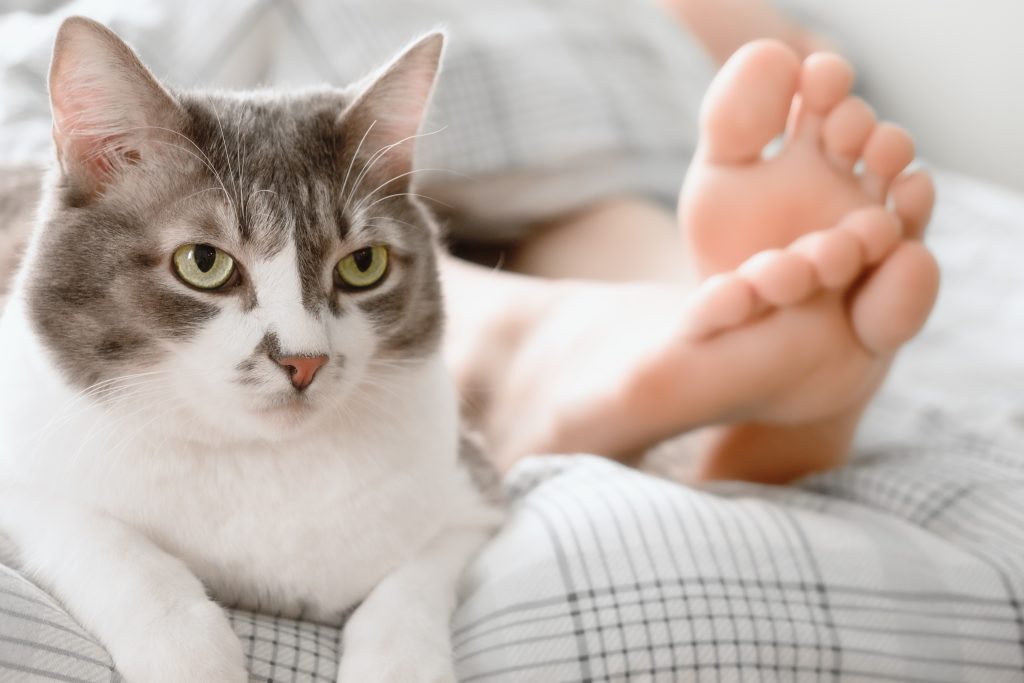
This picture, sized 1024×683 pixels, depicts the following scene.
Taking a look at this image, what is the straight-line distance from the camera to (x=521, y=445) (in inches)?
51.1

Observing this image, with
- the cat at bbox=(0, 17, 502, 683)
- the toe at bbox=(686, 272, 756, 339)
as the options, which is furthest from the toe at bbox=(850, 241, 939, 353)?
the cat at bbox=(0, 17, 502, 683)

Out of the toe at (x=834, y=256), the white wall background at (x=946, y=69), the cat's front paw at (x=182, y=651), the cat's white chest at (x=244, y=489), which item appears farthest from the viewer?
the white wall background at (x=946, y=69)

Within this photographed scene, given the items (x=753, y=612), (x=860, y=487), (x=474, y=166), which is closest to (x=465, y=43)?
(x=474, y=166)

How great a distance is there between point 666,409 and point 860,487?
0.24 meters

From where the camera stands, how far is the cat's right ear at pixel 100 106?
724mm

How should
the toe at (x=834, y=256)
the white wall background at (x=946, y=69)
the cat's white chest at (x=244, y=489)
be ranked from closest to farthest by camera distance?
the cat's white chest at (x=244, y=489) → the toe at (x=834, y=256) → the white wall background at (x=946, y=69)

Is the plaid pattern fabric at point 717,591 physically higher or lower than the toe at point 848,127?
lower

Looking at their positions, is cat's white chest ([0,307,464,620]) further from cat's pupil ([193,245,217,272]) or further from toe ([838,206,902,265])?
toe ([838,206,902,265])

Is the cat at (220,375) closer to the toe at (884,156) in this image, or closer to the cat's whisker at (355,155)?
the cat's whisker at (355,155)

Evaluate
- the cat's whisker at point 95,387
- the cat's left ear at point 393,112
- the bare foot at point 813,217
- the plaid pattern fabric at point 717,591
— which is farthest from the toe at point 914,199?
the cat's whisker at point 95,387

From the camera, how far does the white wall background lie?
97.5 inches

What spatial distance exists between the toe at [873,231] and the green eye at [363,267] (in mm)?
544

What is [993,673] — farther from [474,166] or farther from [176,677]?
[474,166]

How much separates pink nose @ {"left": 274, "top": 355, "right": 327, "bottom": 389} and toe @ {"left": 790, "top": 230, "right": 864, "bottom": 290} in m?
0.58
